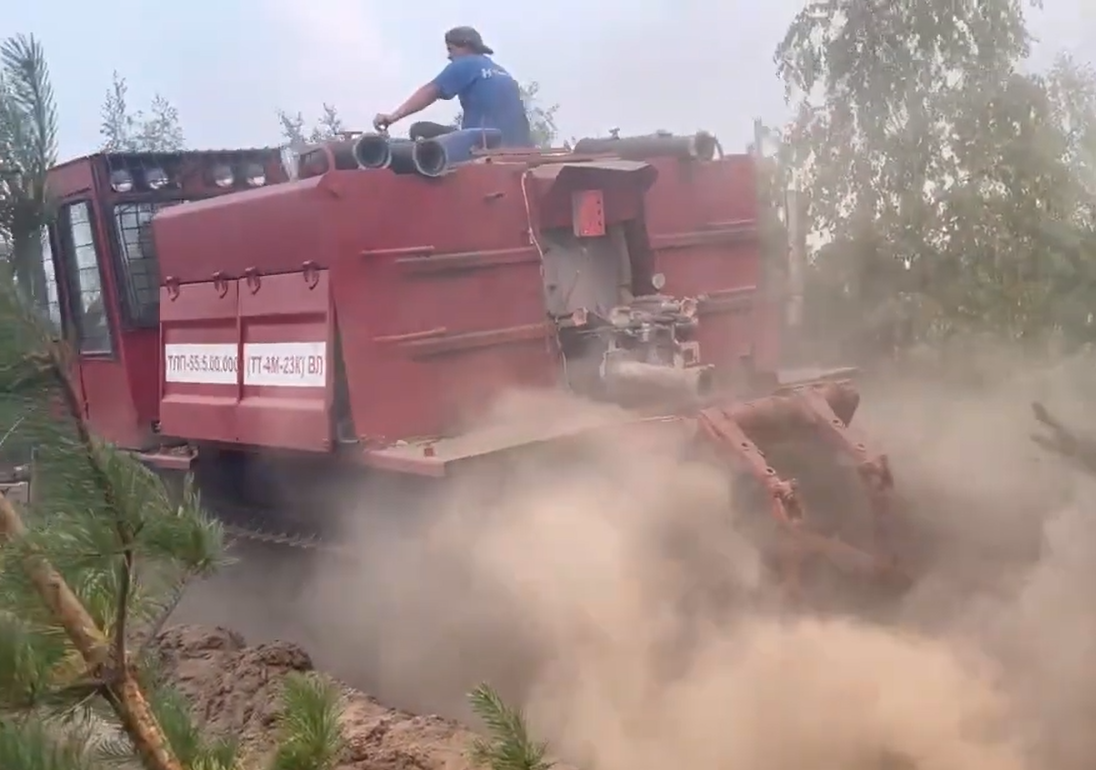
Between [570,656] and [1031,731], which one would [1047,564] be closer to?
[1031,731]

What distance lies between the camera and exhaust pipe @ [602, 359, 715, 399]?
5379 millimetres

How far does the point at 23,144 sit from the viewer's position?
5.52ft

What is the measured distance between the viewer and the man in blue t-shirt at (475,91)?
21.7 ft

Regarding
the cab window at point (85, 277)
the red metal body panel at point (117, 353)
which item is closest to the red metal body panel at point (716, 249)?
the red metal body panel at point (117, 353)

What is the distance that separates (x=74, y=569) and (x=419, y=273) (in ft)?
11.4

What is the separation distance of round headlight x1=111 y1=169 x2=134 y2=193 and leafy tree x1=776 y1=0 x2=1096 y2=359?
15.0 feet

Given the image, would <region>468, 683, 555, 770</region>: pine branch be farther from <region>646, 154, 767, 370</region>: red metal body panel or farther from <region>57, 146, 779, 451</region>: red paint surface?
<region>646, 154, 767, 370</region>: red metal body panel

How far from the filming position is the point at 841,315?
8.92 meters

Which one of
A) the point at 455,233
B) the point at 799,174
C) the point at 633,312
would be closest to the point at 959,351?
the point at 799,174

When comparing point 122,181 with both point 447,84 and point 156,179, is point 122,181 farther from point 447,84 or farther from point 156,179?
point 447,84

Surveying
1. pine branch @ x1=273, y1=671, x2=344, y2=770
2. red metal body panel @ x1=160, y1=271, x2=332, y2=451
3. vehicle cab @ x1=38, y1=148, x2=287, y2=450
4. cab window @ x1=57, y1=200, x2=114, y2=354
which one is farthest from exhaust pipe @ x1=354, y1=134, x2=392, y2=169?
pine branch @ x1=273, y1=671, x2=344, y2=770

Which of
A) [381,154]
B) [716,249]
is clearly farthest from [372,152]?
[716,249]

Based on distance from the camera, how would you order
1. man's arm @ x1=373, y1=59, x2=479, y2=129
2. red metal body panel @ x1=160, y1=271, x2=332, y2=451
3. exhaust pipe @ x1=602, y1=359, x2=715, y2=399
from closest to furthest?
1. red metal body panel @ x1=160, y1=271, x2=332, y2=451
2. exhaust pipe @ x1=602, y1=359, x2=715, y2=399
3. man's arm @ x1=373, y1=59, x2=479, y2=129

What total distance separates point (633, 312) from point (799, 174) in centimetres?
433
